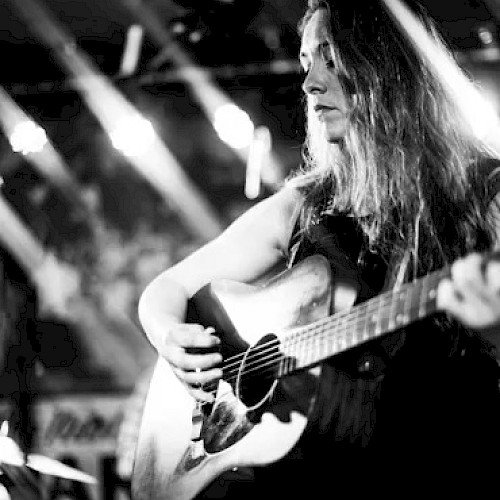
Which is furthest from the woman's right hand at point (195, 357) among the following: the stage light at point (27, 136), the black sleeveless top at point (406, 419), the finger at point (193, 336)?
the stage light at point (27, 136)

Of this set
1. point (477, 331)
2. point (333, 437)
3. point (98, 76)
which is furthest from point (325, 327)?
point (98, 76)

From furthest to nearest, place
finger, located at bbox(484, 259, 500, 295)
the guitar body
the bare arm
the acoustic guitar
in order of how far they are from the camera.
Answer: the bare arm
the guitar body
the acoustic guitar
finger, located at bbox(484, 259, 500, 295)

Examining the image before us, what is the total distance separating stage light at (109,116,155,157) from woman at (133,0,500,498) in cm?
279

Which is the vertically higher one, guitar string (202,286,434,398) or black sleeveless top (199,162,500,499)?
guitar string (202,286,434,398)

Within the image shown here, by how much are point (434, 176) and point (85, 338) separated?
4244 mm

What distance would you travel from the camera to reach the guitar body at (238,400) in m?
1.84

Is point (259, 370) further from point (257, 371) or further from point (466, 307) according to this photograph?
point (466, 307)

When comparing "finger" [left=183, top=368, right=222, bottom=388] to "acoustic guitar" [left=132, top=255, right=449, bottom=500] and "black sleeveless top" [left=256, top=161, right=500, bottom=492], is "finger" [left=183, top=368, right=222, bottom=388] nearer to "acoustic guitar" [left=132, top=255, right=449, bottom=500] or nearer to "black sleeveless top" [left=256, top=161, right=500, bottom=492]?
"acoustic guitar" [left=132, top=255, right=449, bottom=500]

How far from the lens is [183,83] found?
5.34 meters

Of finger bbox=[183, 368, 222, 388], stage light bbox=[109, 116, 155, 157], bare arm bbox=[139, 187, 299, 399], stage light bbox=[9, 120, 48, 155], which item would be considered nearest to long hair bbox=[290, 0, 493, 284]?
bare arm bbox=[139, 187, 299, 399]

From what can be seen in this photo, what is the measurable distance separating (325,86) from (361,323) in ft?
2.58

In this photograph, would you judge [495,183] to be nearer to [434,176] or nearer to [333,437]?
[434,176]

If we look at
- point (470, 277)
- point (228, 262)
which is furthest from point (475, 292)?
point (228, 262)

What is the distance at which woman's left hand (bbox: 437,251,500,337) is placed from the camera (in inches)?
59.4
